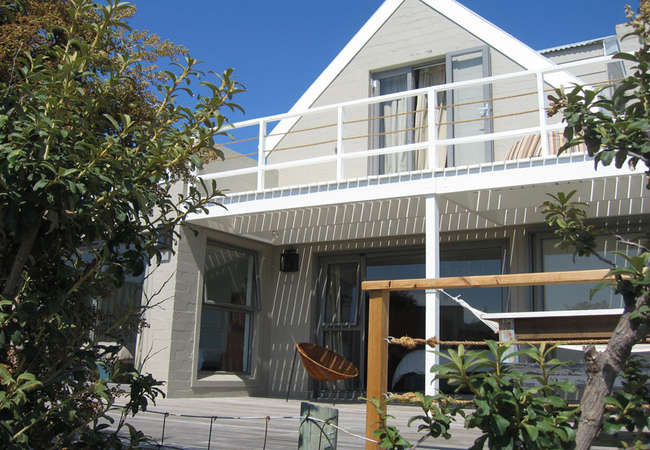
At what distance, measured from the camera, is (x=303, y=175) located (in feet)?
32.0

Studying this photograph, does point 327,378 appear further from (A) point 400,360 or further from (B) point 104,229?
(B) point 104,229

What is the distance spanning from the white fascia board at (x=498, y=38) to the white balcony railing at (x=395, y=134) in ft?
0.66

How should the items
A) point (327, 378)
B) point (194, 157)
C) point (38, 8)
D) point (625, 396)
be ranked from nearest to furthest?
point (625, 396), point (194, 157), point (38, 8), point (327, 378)

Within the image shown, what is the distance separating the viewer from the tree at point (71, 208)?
2307 mm

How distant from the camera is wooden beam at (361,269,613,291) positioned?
2502mm

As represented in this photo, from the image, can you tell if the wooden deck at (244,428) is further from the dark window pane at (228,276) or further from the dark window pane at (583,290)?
the dark window pane at (583,290)

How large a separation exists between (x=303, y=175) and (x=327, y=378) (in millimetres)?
3485

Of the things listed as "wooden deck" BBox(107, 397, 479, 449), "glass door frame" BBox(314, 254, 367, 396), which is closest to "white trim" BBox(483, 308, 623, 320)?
"wooden deck" BBox(107, 397, 479, 449)

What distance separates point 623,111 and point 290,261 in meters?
7.92

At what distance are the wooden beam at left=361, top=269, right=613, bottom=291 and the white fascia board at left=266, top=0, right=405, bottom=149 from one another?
23.5ft

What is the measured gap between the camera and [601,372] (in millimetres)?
1844

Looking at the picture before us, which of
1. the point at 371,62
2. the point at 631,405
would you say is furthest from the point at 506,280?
the point at 371,62

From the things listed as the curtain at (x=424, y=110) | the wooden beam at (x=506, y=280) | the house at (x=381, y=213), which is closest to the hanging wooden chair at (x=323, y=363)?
the house at (x=381, y=213)

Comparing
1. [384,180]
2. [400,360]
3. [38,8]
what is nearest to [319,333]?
[400,360]
